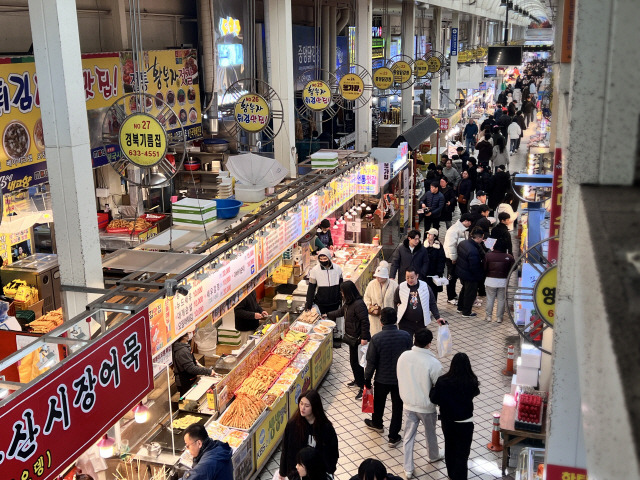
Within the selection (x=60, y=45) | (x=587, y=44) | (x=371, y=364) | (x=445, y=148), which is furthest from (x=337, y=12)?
(x=587, y=44)

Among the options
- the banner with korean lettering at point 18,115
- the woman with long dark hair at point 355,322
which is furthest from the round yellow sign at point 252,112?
the banner with korean lettering at point 18,115

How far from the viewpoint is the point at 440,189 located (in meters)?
14.6

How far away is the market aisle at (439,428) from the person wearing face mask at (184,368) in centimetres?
123

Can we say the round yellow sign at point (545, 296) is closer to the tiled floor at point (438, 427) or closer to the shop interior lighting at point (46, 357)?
the shop interior lighting at point (46, 357)

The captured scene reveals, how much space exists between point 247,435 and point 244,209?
3.01 metres

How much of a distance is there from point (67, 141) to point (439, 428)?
5257 millimetres

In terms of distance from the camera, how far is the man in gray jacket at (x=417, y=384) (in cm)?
683

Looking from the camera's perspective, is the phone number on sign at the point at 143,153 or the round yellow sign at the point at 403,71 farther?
the round yellow sign at the point at 403,71

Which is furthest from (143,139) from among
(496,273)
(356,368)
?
(496,273)

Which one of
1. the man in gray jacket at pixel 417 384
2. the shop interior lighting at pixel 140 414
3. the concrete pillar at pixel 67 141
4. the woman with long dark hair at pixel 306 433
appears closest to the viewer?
the concrete pillar at pixel 67 141

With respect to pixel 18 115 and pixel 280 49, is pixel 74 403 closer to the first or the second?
pixel 18 115

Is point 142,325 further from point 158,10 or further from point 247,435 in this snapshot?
point 158,10

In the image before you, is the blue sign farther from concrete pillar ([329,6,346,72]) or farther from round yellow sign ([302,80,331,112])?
round yellow sign ([302,80,331,112])

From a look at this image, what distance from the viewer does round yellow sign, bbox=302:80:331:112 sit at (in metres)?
11.2
